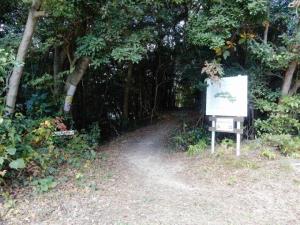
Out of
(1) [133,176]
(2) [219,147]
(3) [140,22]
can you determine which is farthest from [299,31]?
(1) [133,176]

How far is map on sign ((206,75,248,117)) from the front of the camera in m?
6.48

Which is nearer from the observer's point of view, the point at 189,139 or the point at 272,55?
the point at 272,55

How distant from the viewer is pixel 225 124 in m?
6.76

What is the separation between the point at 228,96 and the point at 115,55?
97.9 inches

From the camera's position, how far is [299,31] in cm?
691

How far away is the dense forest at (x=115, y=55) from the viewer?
6.22m

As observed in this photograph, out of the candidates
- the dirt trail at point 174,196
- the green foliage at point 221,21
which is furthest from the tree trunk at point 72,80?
the green foliage at point 221,21

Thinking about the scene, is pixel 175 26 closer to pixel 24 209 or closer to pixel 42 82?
pixel 42 82

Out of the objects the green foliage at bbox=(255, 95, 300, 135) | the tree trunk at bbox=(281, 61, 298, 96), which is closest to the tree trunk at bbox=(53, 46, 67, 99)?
the green foliage at bbox=(255, 95, 300, 135)

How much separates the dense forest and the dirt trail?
0.87 m

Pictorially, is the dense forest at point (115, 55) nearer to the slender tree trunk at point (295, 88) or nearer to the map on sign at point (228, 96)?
the slender tree trunk at point (295, 88)

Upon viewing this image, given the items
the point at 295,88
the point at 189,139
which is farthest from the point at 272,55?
the point at 189,139

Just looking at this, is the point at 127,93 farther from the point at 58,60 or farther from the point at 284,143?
the point at 284,143

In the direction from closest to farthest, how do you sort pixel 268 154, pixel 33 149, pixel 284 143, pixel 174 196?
1. pixel 174 196
2. pixel 33 149
3. pixel 268 154
4. pixel 284 143
